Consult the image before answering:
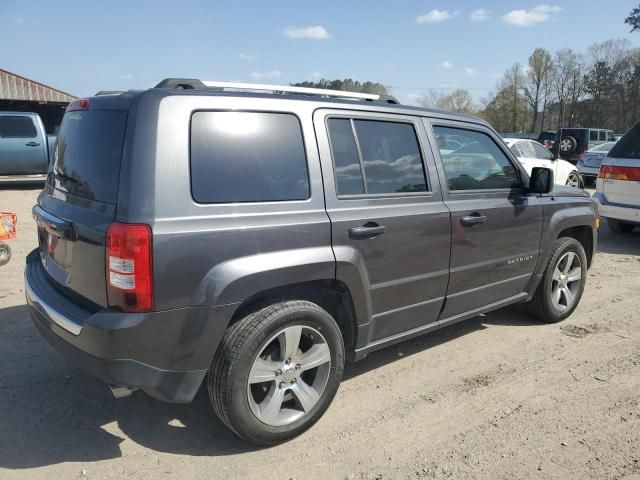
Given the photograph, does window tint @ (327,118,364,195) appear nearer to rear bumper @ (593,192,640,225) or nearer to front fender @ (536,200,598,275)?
front fender @ (536,200,598,275)

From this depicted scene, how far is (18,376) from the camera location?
351 centimetres

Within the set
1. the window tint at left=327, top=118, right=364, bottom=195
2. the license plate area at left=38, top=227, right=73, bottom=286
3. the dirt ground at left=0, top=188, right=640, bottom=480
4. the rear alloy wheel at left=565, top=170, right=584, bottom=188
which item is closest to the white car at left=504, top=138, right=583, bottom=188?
the rear alloy wheel at left=565, top=170, right=584, bottom=188

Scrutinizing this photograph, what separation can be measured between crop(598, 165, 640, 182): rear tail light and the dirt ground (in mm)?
4115

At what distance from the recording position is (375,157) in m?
3.22

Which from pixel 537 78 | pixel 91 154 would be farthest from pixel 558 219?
pixel 537 78

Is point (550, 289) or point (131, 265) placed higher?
point (131, 265)

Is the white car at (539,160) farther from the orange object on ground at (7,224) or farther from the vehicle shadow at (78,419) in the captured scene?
the orange object on ground at (7,224)

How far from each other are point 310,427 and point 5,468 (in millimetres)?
1591

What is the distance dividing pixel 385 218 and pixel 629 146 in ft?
21.2

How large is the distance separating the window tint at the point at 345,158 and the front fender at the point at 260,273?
43cm

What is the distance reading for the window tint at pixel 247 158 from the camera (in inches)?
99.1

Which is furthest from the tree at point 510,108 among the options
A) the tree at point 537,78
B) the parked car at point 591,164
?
the parked car at point 591,164

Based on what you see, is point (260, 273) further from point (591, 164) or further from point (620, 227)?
point (591, 164)

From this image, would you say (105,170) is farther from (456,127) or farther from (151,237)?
(456,127)
